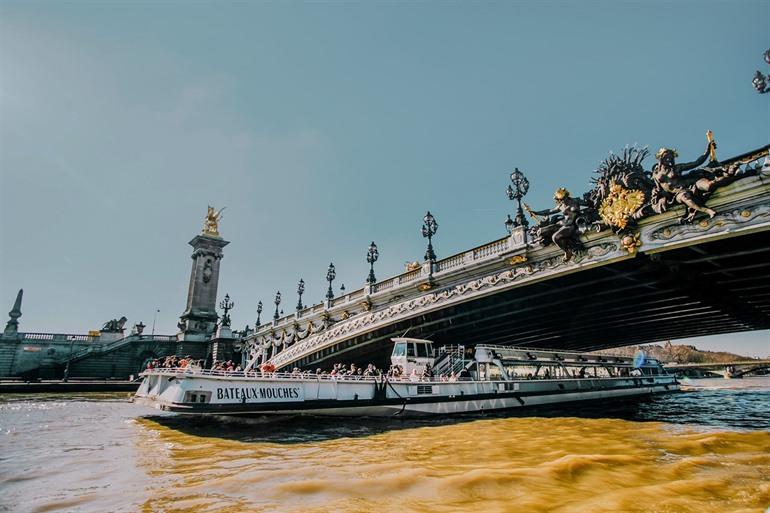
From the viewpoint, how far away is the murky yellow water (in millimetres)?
5492

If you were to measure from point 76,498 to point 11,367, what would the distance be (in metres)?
62.3

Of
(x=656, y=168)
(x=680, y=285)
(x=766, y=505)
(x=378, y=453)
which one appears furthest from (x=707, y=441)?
(x=680, y=285)

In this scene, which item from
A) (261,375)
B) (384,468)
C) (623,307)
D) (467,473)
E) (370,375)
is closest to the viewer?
(467,473)

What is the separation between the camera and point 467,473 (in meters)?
7.13

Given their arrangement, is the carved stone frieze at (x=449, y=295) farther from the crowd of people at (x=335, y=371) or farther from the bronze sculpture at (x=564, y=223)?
the crowd of people at (x=335, y=371)

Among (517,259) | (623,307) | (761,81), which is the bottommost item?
(623,307)

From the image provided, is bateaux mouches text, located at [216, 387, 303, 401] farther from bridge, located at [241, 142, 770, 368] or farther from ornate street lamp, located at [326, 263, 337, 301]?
ornate street lamp, located at [326, 263, 337, 301]

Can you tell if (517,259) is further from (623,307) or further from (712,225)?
(623,307)

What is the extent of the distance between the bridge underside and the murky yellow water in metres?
10.4

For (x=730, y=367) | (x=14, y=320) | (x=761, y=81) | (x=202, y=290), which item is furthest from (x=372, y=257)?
(x=730, y=367)

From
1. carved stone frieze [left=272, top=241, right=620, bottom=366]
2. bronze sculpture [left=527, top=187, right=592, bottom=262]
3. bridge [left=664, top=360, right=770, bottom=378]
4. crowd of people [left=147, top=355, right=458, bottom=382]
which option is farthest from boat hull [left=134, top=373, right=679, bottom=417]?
bridge [left=664, top=360, right=770, bottom=378]

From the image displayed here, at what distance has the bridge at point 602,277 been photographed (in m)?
16.9

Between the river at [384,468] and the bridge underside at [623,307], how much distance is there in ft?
28.7

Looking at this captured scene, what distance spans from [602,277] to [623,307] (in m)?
8.28
